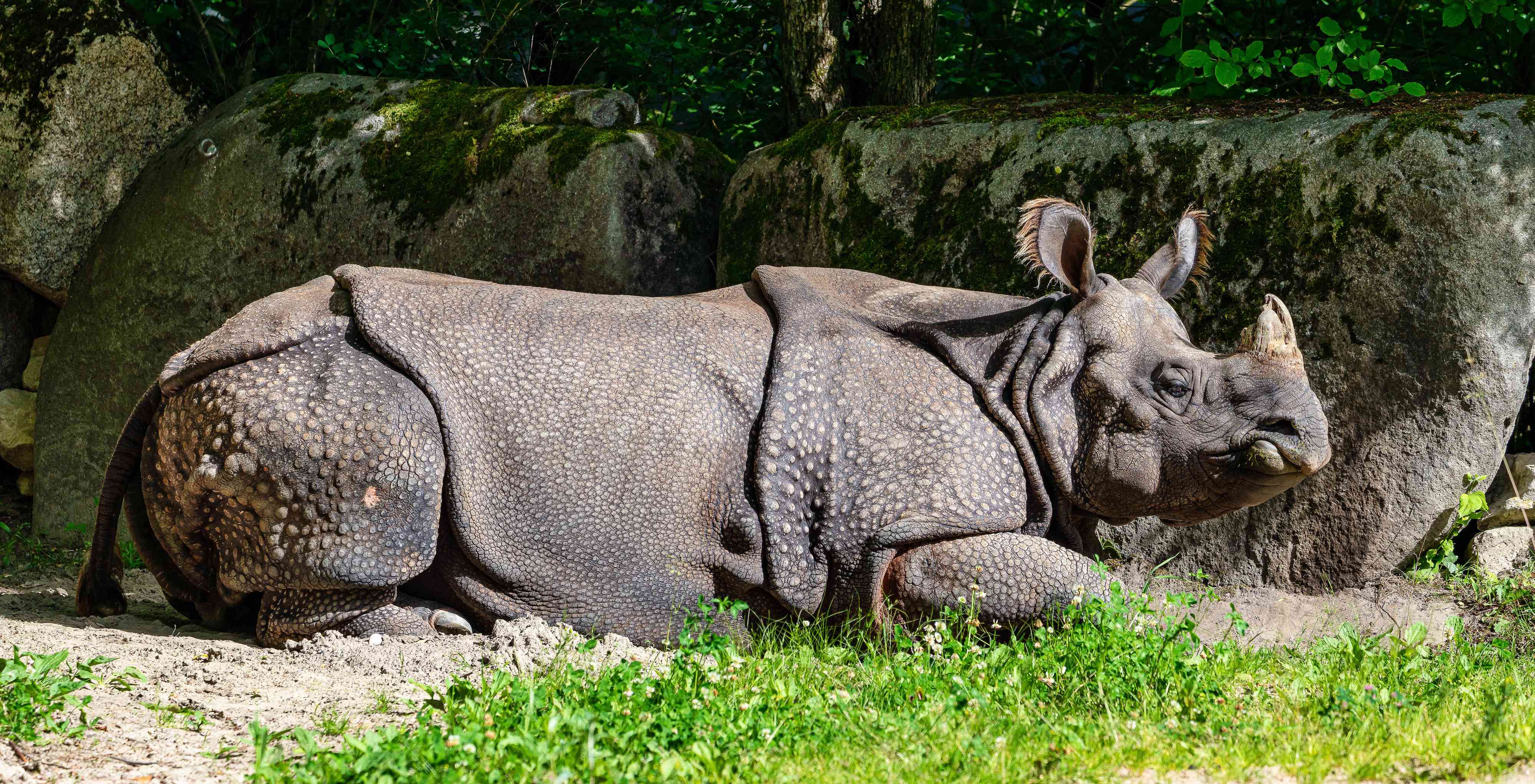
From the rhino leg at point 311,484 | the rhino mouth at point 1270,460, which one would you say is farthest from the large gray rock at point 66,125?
the rhino mouth at point 1270,460

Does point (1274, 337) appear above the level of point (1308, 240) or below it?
below

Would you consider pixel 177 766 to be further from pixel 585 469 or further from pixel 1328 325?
pixel 1328 325

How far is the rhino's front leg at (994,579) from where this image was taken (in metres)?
4.22

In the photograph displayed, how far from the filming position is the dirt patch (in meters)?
3.15

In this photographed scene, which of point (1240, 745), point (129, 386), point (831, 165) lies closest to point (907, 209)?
point (831, 165)

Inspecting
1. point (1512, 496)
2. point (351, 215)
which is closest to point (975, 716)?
point (1512, 496)

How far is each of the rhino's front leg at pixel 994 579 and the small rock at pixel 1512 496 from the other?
2135 mm

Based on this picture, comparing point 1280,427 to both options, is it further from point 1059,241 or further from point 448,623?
point 448,623

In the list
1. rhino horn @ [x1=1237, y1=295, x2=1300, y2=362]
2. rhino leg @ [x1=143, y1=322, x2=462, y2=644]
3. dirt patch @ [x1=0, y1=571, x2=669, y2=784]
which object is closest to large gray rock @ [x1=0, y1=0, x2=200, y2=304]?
dirt patch @ [x1=0, y1=571, x2=669, y2=784]

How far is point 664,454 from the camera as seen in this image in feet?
14.2

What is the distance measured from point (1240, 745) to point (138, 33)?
6.55 metres

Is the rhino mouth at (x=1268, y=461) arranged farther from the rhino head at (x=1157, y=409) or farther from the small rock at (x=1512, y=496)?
the small rock at (x=1512, y=496)

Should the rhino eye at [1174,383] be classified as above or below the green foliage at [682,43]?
below

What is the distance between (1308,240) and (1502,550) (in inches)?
58.2
